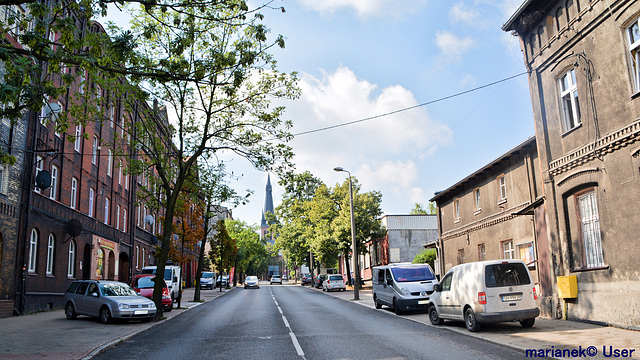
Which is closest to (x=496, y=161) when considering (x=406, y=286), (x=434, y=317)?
(x=406, y=286)

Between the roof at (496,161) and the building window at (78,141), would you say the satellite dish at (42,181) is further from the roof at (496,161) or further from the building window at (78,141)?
the roof at (496,161)

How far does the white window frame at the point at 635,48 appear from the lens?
38.1ft

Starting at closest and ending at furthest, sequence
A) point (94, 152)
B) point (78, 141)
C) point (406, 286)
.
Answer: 1. point (406, 286)
2. point (78, 141)
3. point (94, 152)

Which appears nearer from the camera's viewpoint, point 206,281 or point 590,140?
point 590,140

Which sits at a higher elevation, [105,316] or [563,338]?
[105,316]

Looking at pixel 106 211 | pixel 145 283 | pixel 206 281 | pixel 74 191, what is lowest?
pixel 206 281

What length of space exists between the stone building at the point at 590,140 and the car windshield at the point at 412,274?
211 inches

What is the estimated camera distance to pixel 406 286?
18.8 meters

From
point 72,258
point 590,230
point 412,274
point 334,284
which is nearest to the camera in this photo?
point 590,230

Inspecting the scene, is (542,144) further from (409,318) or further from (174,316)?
(174,316)

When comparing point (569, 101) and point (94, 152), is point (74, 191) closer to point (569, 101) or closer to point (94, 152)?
point (94, 152)

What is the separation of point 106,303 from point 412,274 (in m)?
11.4

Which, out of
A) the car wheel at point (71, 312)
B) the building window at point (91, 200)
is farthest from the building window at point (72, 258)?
the car wheel at point (71, 312)

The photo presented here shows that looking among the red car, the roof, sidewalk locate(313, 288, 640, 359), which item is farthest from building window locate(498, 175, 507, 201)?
the red car
